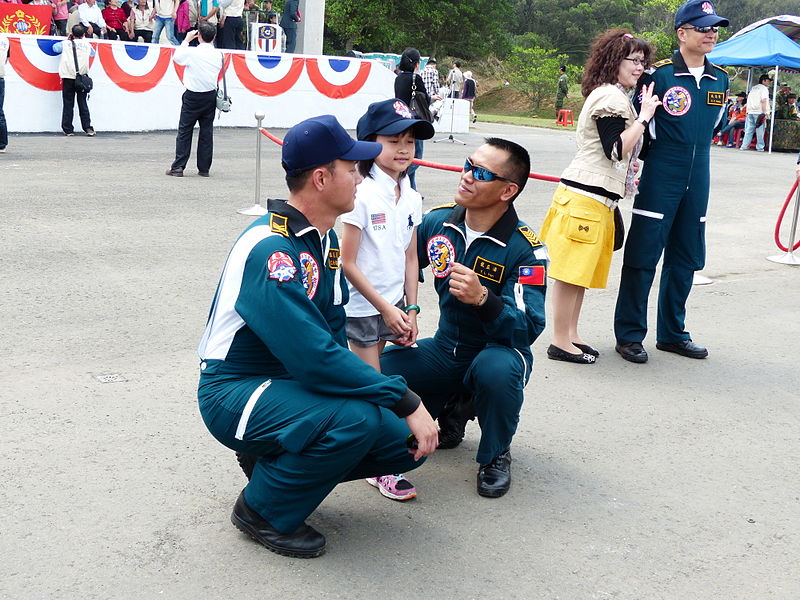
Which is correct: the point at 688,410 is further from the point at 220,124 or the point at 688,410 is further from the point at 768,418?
the point at 220,124

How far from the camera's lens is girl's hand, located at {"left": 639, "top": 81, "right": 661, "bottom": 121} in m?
5.43

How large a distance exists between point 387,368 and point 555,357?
1.85 meters

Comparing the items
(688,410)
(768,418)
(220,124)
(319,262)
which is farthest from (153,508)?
(220,124)

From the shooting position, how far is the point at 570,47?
193ft

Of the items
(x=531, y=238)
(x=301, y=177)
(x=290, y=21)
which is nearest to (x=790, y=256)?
(x=531, y=238)

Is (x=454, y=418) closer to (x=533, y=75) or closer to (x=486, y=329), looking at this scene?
(x=486, y=329)

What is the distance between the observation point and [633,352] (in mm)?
5855

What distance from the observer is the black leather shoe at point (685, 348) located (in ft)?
19.6

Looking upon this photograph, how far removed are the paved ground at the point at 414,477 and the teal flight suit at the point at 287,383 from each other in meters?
0.33

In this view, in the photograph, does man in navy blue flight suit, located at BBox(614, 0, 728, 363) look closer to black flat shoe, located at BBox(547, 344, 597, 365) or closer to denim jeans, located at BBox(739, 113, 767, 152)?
black flat shoe, located at BBox(547, 344, 597, 365)

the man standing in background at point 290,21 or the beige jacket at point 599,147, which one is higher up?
the man standing in background at point 290,21

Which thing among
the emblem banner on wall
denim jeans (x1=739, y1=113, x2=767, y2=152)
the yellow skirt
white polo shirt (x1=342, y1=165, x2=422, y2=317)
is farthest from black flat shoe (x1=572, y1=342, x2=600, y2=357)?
denim jeans (x1=739, y1=113, x2=767, y2=152)

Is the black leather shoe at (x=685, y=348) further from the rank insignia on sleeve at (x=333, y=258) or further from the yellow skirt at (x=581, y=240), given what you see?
the rank insignia on sleeve at (x=333, y=258)

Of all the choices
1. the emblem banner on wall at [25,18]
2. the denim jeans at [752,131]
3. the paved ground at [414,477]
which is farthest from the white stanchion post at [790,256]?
the denim jeans at [752,131]
